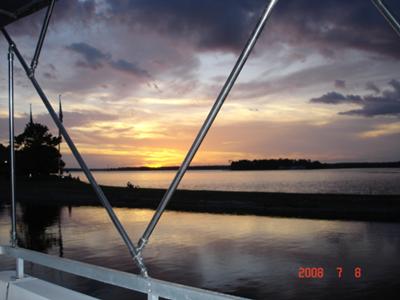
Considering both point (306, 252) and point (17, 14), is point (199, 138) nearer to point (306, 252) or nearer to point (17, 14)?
point (17, 14)

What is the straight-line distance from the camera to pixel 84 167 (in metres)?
2.04

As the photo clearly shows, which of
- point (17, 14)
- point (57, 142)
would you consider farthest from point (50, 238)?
point (57, 142)

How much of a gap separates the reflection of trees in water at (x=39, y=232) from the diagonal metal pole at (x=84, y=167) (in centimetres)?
1026

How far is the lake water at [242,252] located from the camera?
26.7 feet

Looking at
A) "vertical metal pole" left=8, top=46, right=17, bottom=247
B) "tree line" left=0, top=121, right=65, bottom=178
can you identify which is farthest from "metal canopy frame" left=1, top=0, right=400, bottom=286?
"tree line" left=0, top=121, right=65, bottom=178

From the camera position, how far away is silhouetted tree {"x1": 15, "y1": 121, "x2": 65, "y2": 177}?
6412 centimetres

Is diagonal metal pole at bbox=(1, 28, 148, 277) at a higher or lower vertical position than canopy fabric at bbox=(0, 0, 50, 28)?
lower

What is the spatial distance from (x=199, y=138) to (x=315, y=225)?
16.9 meters

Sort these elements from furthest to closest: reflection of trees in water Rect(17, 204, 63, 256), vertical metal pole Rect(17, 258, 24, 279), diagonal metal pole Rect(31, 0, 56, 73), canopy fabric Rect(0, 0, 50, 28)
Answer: reflection of trees in water Rect(17, 204, 63, 256)
vertical metal pole Rect(17, 258, 24, 279)
canopy fabric Rect(0, 0, 50, 28)
diagonal metal pole Rect(31, 0, 56, 73)

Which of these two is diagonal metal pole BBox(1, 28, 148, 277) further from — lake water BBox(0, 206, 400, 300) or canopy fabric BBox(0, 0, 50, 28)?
lake water BBox(0, 206, 400, 300)

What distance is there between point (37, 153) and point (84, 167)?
6660 cm

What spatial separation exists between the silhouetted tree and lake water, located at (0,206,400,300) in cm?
4634

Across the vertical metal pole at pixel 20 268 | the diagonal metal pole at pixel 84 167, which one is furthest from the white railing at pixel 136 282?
the vertical metal pole at pixel 20 268
